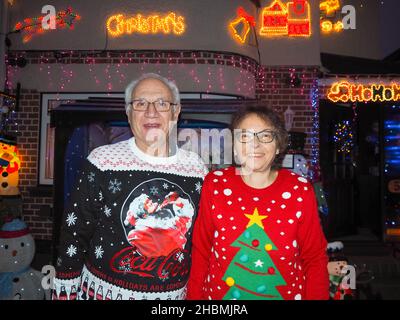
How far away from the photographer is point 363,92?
22.6ft

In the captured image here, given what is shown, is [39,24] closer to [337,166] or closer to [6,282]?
[6,282]

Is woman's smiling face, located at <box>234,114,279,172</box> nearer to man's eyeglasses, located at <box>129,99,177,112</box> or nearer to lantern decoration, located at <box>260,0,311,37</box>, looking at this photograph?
man's eyeglasses, located at <box>129,99,177,112</box>

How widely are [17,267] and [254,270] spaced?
351 centimetres

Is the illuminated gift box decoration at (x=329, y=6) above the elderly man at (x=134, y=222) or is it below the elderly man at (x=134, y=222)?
above

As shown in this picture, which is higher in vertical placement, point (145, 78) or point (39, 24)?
point (39, 24)

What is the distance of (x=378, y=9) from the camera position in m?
8.84

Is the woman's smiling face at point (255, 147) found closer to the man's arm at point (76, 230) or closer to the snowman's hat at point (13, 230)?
the man's arm at point (76, 230)

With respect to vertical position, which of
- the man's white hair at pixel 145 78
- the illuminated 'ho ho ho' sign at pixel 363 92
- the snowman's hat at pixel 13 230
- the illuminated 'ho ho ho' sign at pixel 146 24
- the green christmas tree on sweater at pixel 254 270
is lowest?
the snowman's hat at pixel 13 230

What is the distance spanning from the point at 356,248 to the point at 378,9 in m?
6.09

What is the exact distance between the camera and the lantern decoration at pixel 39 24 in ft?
21.0

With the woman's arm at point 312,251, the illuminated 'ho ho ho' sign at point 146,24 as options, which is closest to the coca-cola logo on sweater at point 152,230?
the woman's arm at point 312,251

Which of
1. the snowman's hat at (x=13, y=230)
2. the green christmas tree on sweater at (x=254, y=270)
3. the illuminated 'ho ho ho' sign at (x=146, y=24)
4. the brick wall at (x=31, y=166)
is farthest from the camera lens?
the brick wall at (x=31, y=166)

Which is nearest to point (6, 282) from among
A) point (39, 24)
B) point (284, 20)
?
point (39, 24)
